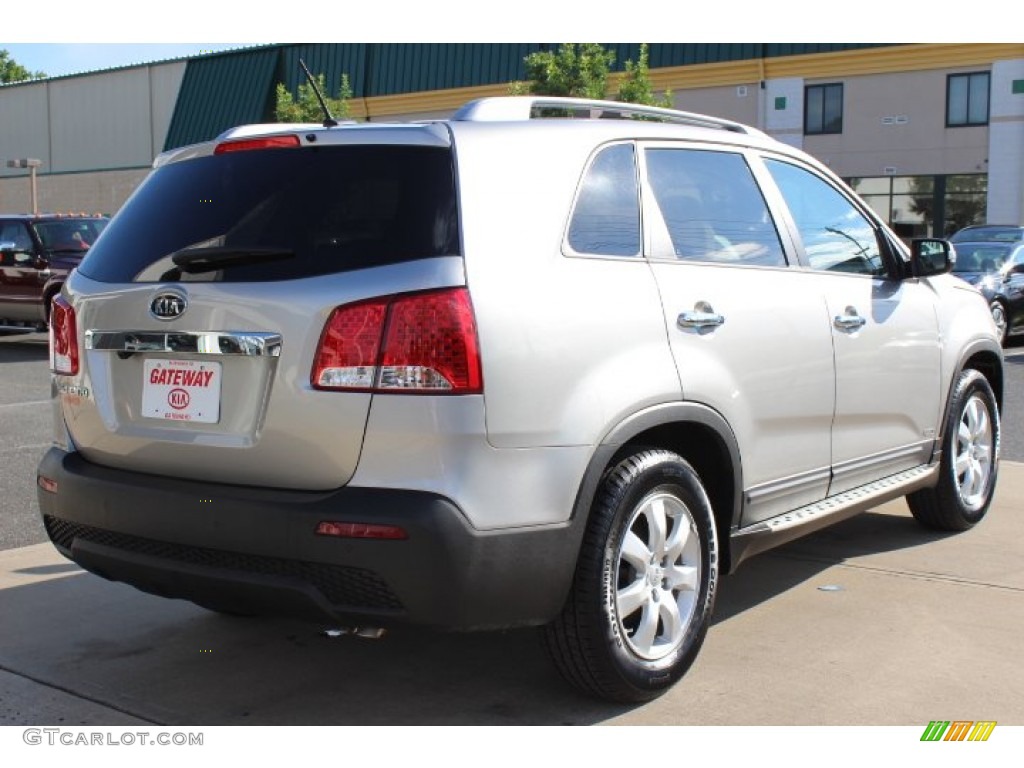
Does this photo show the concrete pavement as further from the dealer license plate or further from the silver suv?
the dealer license plate

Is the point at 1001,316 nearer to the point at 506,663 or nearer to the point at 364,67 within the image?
the point at 506,663

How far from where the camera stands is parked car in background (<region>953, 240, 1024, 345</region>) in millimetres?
17203

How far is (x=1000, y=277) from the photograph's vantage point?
57.2ft

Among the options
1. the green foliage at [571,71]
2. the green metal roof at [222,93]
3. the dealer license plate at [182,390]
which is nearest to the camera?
the dealer license plate at [182,390]

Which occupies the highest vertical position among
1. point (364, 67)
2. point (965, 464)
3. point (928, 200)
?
point (364, 67)

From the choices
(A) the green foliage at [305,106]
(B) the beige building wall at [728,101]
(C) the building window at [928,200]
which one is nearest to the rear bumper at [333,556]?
(C) the building window at [928,200]

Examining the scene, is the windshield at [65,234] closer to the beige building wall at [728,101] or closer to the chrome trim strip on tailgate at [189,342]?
the chrome trim strip on tailgate at [189,342]

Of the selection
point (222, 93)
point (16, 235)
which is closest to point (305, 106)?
point (222, 93)

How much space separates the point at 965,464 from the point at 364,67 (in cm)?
3842

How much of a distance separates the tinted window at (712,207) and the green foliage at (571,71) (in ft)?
83.3

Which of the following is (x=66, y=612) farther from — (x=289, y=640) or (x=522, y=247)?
(x=522, y=247)

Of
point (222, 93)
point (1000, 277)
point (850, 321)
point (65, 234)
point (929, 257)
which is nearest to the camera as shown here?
point (850, 321)

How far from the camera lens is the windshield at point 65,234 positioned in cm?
1661
